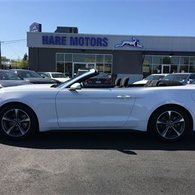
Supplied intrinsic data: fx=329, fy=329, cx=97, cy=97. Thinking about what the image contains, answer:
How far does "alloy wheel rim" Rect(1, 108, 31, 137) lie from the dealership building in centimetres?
3118

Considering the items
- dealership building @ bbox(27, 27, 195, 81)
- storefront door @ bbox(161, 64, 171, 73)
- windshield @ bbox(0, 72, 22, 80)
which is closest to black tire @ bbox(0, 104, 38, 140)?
windshield @ bbox(0, 72, 22, 80)

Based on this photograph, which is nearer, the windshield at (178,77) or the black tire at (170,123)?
the black tire at (170,123)

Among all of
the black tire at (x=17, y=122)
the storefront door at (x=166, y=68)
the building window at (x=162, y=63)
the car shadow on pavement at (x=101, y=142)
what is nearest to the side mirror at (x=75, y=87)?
the black tire at (x=17, y=122)

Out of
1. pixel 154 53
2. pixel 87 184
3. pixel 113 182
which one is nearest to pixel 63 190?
pixel 87 184

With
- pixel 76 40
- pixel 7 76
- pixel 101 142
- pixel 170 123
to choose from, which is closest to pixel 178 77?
pixel 7 76

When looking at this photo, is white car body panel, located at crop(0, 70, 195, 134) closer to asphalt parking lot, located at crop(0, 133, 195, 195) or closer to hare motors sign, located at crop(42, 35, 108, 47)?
asphalt parking lot, located at crop(0, 133, 195, 195)

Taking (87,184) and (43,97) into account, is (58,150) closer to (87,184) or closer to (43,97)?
(43,97)

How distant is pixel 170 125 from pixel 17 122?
303cm

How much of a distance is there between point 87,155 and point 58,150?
0.59 metres

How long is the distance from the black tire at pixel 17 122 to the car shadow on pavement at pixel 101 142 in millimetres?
144

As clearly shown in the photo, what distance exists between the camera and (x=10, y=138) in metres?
6.45

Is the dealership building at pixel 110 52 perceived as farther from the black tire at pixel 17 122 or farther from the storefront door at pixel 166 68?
the black tire at pixel 17 122

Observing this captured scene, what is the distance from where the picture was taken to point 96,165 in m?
5.03

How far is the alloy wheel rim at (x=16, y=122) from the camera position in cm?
645
